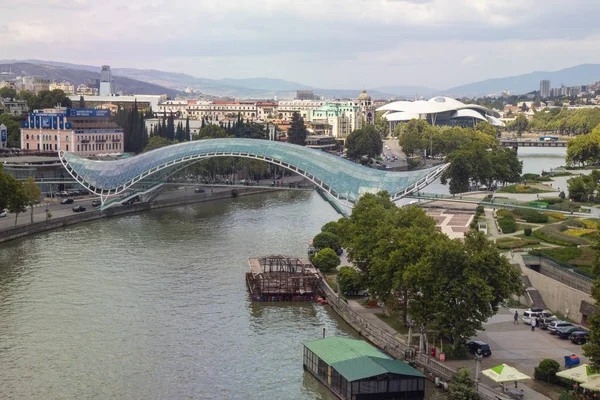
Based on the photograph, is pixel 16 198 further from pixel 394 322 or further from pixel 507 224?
pixel 507 224

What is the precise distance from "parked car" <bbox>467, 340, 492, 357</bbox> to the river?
A: 1.98 meters

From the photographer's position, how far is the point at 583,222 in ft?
116

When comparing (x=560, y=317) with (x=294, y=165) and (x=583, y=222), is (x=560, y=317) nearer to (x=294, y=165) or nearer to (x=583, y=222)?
(x=583, y=222)

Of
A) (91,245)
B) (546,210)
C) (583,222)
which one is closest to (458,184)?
(546,210)

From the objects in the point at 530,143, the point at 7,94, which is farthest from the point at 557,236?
the point at 7,94

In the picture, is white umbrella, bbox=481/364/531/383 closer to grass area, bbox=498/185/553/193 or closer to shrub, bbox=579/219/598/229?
shrub, bbox=579/219/598/229

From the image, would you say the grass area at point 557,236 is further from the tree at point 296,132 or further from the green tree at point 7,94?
the green tree at point 7,94

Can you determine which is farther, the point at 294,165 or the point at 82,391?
the point at 294,165

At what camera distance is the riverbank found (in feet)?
128

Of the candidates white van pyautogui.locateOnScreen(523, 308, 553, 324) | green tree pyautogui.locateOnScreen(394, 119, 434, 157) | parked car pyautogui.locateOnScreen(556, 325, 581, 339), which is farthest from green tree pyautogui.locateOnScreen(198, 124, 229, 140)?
parked car pyautogui.locateOnScreen(556, 325, 581, 339)

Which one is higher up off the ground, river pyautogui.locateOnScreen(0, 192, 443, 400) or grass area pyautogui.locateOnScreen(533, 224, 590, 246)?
grass area pyautogui.locateOnScreen(533, 224, 590, 246)

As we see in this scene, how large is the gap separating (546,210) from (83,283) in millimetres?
21051

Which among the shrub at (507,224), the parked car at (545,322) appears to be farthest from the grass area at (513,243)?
the parked car at (545,322)

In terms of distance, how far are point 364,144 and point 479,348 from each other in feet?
210
